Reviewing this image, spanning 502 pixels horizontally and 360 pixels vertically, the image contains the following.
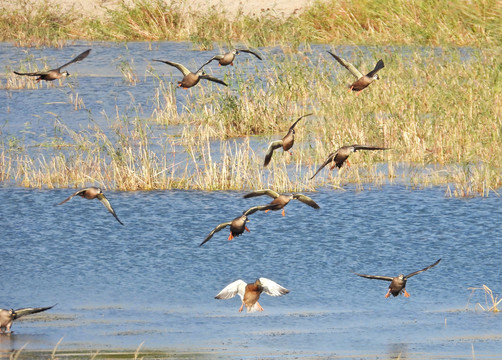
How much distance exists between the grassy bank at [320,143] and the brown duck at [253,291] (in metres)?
5.42

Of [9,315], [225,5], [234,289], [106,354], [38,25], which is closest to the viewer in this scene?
[106,354]

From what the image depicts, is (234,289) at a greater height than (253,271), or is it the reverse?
(234,289)

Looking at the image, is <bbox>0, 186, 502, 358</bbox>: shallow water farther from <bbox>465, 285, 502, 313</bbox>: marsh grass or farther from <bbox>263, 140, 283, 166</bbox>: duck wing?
<bbox>263, 140, 283, 166</bbox>: duck wing

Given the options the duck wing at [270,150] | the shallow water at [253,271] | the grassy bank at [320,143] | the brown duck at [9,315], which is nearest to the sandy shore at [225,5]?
the grassy bank at [320,143]

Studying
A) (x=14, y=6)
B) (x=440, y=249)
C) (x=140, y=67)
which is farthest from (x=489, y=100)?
(x=14, y=6)

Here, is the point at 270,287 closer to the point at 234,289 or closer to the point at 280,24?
the point at 234,289

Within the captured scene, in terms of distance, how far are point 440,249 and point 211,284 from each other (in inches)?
116

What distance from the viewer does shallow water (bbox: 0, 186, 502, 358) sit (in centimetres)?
863

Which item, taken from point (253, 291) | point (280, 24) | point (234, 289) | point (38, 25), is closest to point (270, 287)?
point (253, 291)

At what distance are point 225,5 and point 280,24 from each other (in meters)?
5.82

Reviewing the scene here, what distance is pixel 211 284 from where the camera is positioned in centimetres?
1071

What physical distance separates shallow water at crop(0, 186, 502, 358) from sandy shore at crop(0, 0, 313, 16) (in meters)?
18.8

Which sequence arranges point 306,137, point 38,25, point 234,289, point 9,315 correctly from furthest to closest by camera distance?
point 38,25 < point 306,137 < point 234,289 < point 9,315

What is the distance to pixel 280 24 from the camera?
29719 mm
